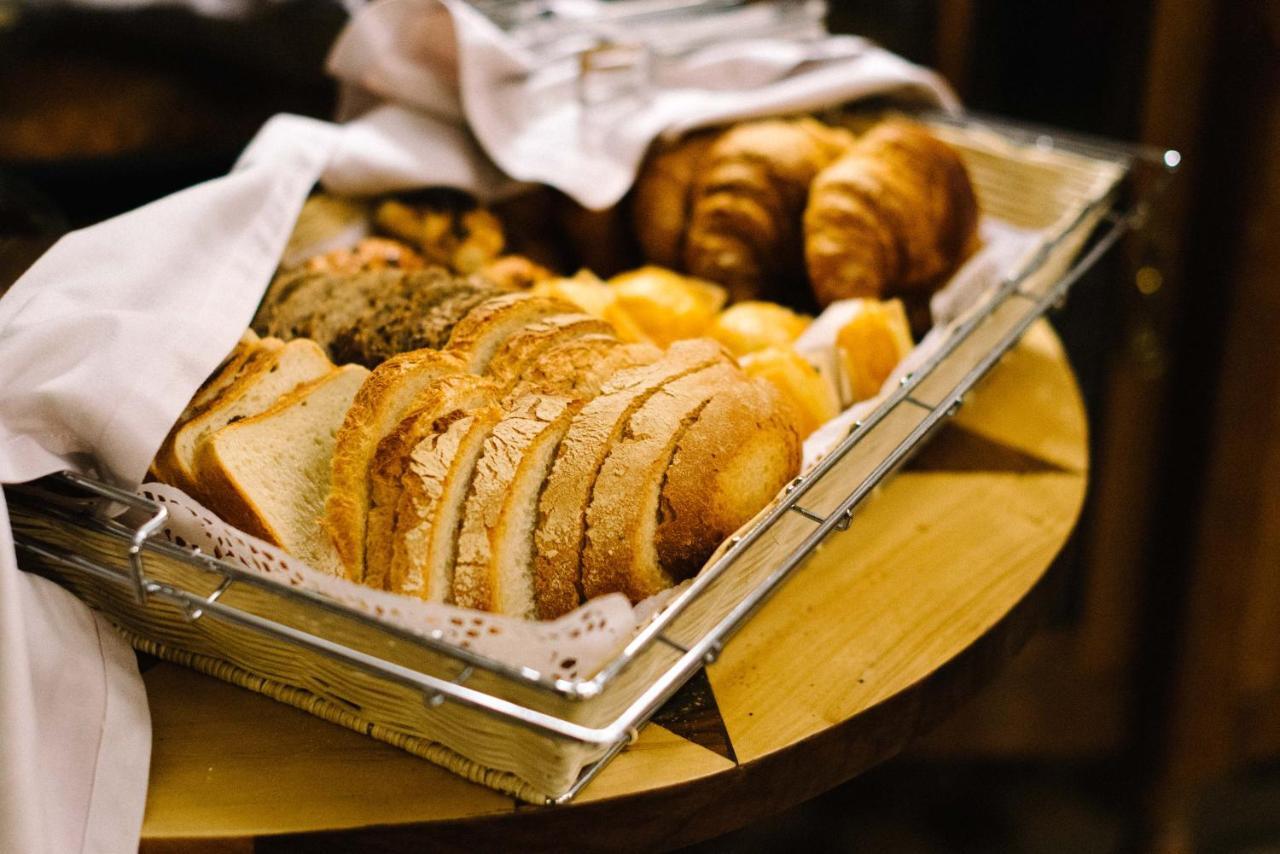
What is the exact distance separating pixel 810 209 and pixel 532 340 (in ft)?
1.55

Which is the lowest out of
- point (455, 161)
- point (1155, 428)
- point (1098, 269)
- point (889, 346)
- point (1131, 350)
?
point (1155, 428)

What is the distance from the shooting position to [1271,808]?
2.12 metres

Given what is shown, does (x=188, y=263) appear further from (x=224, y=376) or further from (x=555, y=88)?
(x=555, y=88)

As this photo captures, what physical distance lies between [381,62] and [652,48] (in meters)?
0.36

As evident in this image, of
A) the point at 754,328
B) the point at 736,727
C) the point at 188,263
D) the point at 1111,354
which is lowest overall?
the point at 1111,354

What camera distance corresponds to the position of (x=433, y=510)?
82 cm

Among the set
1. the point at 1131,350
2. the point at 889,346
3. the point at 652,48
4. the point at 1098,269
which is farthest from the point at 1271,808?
the point at 652,48

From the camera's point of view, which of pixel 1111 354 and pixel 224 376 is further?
pixel 1111 354

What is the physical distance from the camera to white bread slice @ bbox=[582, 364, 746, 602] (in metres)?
0.84

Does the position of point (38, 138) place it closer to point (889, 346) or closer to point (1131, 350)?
point (889, 346)

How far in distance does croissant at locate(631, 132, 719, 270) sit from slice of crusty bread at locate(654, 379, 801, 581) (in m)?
0.49

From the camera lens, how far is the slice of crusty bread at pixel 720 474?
0.87 m

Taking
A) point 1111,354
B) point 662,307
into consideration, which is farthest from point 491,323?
point 1111,354

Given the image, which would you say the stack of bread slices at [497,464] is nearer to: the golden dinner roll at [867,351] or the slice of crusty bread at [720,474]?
the slice of crusty bread at [720,474]
